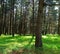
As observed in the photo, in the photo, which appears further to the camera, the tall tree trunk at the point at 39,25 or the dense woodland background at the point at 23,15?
the dense woodland background at the point at 23,15

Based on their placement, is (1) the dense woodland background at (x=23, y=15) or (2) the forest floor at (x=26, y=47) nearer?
(2) the forest floor at (x=26, y=47)

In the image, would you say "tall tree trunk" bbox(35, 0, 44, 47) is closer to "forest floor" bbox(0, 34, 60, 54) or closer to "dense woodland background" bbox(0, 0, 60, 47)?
"forest floor" bbox(0, 34, 60, 54)

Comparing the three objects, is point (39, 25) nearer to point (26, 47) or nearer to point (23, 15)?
point (26, 47)

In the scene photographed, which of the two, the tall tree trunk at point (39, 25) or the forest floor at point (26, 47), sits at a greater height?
the tall tree trunk at point (39, 25)

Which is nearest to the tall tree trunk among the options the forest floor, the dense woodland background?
the forest floor

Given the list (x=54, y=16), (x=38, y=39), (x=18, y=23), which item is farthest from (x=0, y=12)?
(x=38, y=39)

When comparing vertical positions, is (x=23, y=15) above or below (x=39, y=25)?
below

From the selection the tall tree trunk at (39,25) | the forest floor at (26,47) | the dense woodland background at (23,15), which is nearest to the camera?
the forest floor at (26,47)

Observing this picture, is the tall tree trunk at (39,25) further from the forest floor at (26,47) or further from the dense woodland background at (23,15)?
the dense woodland background at (23,15)

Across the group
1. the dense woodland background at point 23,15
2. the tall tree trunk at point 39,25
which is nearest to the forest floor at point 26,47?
the tall tree trunk at point 39,25

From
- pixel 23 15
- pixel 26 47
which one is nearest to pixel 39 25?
pixel 26 47

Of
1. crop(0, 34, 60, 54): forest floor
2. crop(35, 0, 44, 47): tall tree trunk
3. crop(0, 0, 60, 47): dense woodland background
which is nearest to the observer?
crop(0, 34, 60, 54): forest floor

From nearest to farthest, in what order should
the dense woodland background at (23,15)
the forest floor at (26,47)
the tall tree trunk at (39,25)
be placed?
the forest floor at (26,47) < the tall tree trunk at (39,25) < the dense woodland background at (23,15)

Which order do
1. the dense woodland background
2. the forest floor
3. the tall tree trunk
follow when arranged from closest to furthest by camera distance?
the forest floor < the tall tree trunk < the dense woodland background
